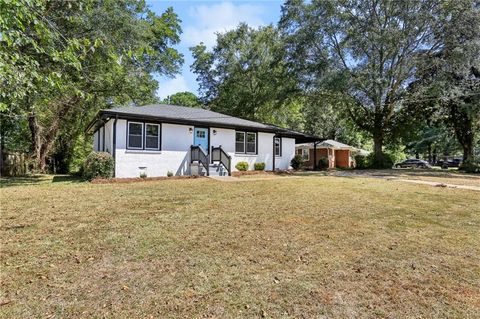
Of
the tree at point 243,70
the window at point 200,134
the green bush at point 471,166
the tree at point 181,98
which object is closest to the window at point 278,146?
the window at point 200,134

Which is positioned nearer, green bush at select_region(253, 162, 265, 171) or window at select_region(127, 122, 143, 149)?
window at select_region(127, 122, 143, 149)

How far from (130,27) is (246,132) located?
8323mm

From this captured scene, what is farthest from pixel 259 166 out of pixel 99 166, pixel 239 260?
pixel 239 260

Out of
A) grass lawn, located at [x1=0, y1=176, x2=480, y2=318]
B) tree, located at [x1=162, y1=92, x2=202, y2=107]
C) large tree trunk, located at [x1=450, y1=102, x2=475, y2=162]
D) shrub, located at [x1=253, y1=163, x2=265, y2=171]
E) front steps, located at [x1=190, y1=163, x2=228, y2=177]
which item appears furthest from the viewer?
tree, located at [x1=162, y1=92, x2=202, y2=107]

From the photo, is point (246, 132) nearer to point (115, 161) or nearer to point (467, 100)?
point (115, 161)

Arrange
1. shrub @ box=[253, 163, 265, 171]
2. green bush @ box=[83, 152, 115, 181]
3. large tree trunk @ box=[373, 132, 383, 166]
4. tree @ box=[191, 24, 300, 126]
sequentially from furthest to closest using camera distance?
tree @ box=[191, 24, 300, 126]
large tree trunk @ box=[373, 132, 383, 166]
shrub @ box=[253, 163, 265, 171]
green bush @ box=[83, 152, 115, 181]

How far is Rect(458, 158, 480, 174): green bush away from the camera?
21.3 metres

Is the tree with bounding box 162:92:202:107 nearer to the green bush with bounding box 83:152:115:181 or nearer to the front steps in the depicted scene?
the front steps

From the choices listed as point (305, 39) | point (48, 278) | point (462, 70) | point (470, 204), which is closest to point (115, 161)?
point (48, 278)

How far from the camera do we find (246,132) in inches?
717

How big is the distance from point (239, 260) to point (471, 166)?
24.4 meters

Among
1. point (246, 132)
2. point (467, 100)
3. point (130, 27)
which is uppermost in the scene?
point (130, 27)

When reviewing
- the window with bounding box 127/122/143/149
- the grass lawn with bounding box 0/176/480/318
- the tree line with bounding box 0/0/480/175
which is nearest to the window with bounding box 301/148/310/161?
the tree line with bounding box 0/0/480/175

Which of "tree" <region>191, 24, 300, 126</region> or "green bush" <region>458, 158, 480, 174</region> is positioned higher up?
"tree" <region>191, 24, 300, 126</region>
